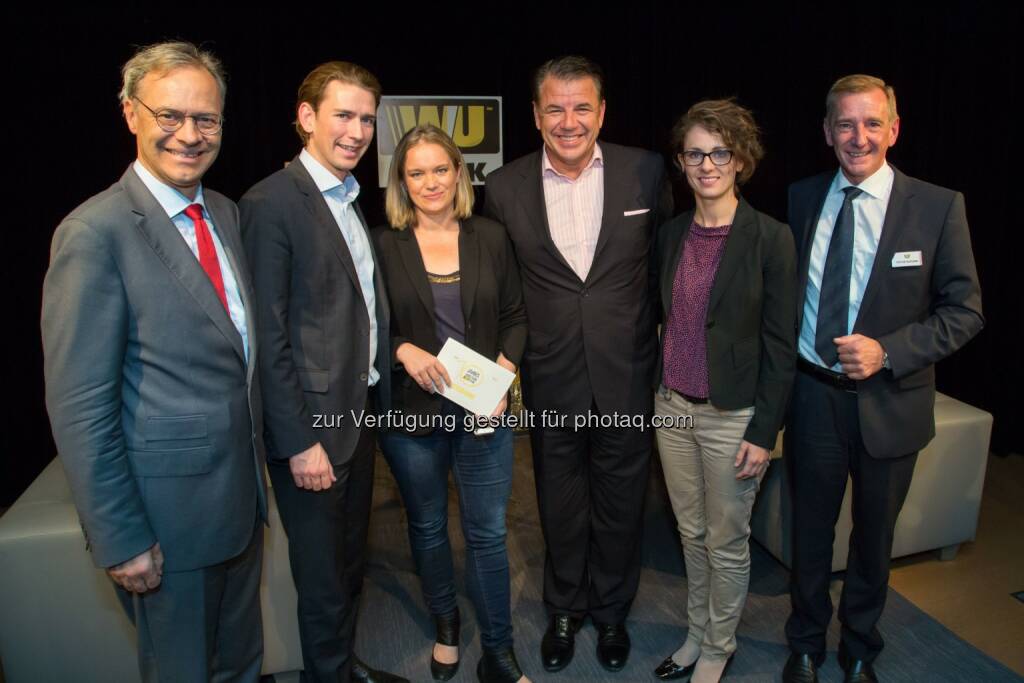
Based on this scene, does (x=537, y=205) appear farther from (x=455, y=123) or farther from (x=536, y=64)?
(x=536, y=64)

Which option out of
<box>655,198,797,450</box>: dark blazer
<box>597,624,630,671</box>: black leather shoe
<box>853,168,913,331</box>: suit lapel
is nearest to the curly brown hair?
<box>655,198,797,450</box>: dark blazer

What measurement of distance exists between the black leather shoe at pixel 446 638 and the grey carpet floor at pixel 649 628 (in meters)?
0.03

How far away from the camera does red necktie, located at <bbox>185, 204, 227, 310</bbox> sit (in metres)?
1.65

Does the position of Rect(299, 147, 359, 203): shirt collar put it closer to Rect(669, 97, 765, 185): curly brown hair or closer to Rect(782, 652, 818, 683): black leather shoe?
Rect(669, 97, 765, 185): curly brown hair

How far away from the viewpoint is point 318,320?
6.38ft

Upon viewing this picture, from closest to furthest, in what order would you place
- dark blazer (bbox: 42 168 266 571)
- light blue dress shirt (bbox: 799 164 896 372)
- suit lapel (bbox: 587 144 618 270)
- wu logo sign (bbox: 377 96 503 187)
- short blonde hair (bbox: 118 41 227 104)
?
dark blazer (bbox: 42 168 266 571)
short blonde hair (bbox: 118 41 227 104)
light blue dress shirt (bbox: 799 164 896 372)
suit lapel (bbox: 587 144 618 270)
wu logo sign (bbox: 377 96 503 187)

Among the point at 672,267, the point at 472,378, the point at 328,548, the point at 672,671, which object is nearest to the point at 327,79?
the point at 472,378

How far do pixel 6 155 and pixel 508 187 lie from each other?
2.72 m

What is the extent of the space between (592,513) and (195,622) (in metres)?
1.37

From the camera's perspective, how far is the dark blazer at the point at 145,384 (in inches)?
57.4

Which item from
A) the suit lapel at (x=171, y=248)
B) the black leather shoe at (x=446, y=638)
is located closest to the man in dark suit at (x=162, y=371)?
the suit lapel at (x=171, y=248)

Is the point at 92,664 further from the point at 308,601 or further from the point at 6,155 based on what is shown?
the point at 6,155

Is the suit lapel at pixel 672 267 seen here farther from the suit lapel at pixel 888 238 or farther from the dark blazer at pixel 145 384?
the dark blazer at pixel 145 384

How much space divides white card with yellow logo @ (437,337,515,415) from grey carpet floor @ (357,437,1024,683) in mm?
1034
